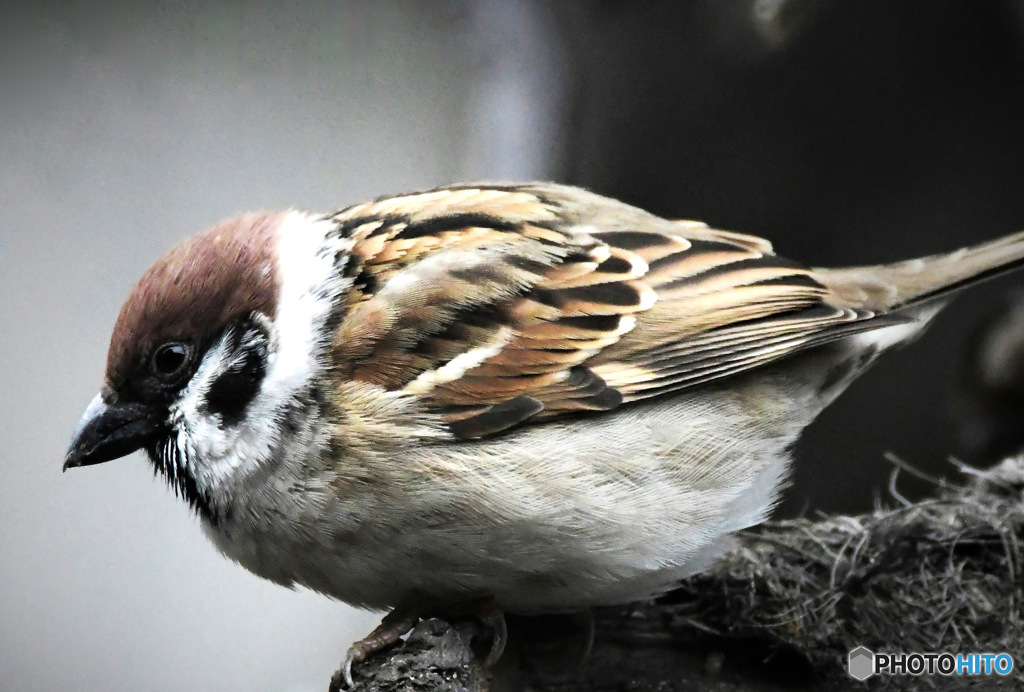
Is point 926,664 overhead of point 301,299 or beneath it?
beneath

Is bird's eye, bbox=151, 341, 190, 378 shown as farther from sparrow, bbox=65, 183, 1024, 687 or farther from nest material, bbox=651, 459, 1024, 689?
nest material, bbox=651, 459, 1024, 689

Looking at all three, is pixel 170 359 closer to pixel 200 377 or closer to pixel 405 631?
pixel 200 377

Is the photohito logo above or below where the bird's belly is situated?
below

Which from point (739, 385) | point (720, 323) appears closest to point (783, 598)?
point (739, 385)

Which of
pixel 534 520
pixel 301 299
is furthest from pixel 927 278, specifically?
pixel 301 299

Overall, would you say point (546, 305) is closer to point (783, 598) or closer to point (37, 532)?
point (783, 598)

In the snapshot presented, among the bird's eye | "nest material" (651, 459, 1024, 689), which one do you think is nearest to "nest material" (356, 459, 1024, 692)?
"nest material" (651, 459, 1024, 689)

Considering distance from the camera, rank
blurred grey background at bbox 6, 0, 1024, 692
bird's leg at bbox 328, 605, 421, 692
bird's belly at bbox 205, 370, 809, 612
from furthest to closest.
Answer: blurred grey background at bbox 6, 0, 1024, 692 → bird's leg at bbox 328, 605, 421, 692 → bird's belly at bbox 205, 370, 809, 612
